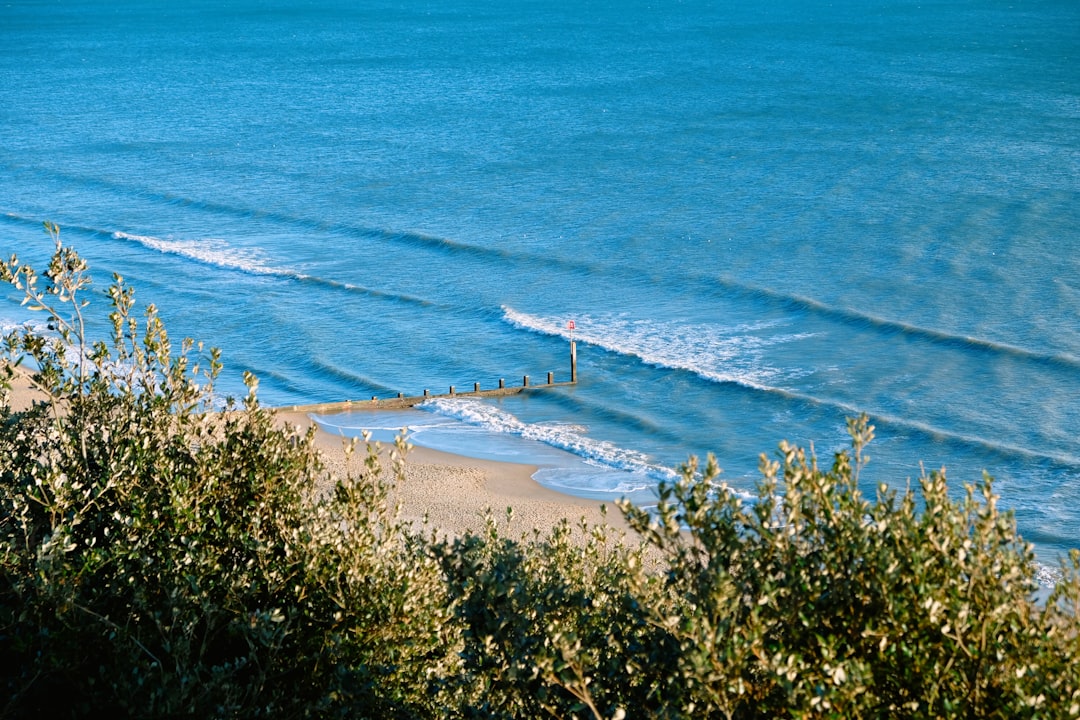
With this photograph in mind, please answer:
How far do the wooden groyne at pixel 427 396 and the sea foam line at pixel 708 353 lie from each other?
3.11m

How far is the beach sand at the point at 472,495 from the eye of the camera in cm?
2848

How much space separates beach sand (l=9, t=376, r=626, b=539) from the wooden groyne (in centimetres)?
263

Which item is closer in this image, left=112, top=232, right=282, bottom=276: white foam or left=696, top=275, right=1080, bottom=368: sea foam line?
left=696, top=275, right=1080, bottom=368: sea foam line

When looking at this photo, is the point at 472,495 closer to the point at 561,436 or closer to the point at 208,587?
the point at 561,436

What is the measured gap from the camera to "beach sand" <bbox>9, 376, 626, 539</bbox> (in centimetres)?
2848

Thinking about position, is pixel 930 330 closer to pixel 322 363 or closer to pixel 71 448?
pixel 322 363

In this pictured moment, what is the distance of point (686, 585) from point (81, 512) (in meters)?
5.83

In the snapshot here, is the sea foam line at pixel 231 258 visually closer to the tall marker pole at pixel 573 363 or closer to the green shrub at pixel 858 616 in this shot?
the tall marker pole at pixel 573 363

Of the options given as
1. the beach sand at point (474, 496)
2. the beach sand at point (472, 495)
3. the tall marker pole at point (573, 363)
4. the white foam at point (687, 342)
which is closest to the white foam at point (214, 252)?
the white foam at point (687, 342)

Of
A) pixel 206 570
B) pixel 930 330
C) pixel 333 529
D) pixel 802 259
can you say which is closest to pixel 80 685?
pixel 206 570

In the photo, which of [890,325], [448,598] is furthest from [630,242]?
[448,598]

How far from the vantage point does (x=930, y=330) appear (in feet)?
144

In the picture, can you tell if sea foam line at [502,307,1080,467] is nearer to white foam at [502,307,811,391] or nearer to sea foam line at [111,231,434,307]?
white foam at [502,307,811,391]

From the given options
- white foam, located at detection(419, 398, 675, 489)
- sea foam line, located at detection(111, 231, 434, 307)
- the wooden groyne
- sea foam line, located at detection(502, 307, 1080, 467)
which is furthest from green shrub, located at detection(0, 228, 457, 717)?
sea foam line, located at detection(111, 231, 434, 307)
